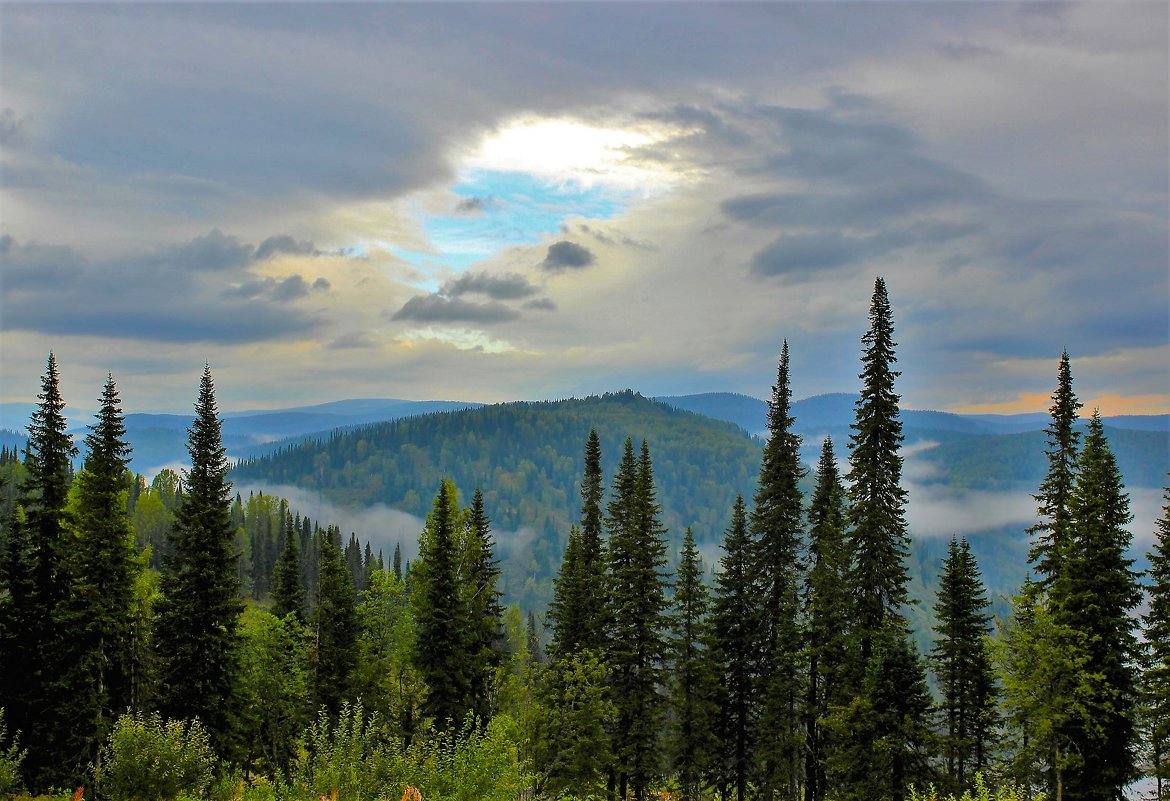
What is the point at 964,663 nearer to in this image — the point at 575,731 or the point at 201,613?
the point at 575,731

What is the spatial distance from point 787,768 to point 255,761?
30.3m

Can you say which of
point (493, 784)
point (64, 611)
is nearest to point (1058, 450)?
point (493, 784)

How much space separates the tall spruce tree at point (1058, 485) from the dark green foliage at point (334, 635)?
39955 millimetres

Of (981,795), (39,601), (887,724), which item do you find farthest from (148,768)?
(887,724)

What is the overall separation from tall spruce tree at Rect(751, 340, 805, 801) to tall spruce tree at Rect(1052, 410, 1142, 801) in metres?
12.2

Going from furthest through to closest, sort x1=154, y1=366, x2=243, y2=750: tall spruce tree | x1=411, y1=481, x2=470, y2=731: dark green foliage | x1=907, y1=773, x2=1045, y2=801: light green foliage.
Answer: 1. x1=411, y1=481, x2=470, y2=731: dark green foliage
2. x1=154, y1=366, x2=243, y2=750: tall spruce tree
3. x1=907, y1=773, x2=1045, y2=801: light green foliage

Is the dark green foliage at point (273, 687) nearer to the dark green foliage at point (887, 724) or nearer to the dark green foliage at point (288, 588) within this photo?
the dark green foliage at point (288, 588)

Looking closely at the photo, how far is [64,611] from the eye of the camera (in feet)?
117

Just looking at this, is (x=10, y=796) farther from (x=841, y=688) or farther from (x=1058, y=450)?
(x=1058, y=450)

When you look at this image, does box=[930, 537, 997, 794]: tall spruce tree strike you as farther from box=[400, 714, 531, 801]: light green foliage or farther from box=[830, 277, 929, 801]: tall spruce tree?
box=[400, 714, 531, 801]: light green foliage

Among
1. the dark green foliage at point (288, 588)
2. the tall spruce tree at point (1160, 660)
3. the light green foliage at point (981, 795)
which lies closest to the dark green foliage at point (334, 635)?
the dark green foliage at point (288, 588)

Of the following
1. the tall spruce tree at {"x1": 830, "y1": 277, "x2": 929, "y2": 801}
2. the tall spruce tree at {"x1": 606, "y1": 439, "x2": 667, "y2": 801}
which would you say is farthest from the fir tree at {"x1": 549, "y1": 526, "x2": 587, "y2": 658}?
the tall spruce tree at {"x1": 830, "y1": 277, "x2": 929, "y2": 801}

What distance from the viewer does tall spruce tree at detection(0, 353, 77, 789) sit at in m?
35.2

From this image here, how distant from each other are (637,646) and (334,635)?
20962 millimetres
